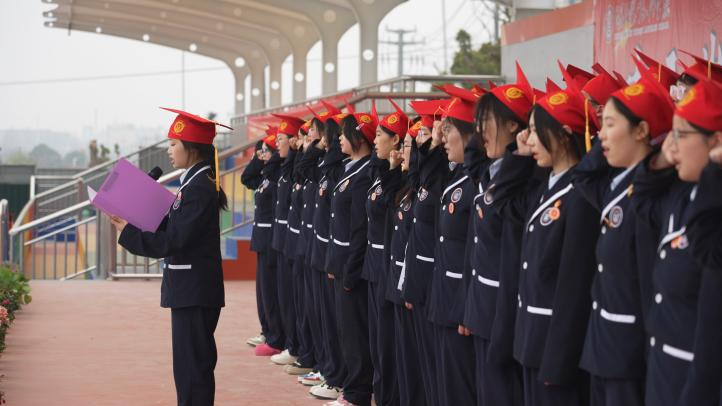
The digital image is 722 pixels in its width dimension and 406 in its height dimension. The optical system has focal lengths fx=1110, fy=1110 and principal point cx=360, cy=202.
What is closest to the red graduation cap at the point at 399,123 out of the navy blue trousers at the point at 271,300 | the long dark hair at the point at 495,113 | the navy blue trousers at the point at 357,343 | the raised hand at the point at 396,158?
the raised hand at the point at 396,158

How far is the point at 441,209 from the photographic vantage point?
462cm

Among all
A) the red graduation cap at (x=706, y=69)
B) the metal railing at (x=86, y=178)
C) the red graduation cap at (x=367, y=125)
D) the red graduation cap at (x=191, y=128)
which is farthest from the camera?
the metal railing at (x=86, y=178)

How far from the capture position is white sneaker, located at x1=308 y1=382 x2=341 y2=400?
6.41m

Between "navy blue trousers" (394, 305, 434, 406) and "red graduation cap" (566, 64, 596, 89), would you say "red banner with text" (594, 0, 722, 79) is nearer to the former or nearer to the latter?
"red graduation cap" (566, 64, 596, 89)

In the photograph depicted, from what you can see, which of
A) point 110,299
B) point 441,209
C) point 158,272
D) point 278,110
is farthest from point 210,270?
point 278,110

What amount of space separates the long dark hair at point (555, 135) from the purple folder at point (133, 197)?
2.04m

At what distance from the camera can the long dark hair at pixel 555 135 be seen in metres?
3.62

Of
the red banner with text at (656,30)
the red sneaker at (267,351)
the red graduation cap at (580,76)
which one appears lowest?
the red sneaker at (267,351)

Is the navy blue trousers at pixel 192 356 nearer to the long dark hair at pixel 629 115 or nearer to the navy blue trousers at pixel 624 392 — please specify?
the navy blue trousers at pixel 624 392

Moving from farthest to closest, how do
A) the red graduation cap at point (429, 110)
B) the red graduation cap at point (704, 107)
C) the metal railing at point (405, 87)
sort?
1. the metal railing at point (405, 87)
2. the red graduation cap at point (429, 110)
3. the red graduation cap at point (704, 107)

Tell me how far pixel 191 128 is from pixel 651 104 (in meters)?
2.53

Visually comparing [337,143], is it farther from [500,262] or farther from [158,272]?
[158,272]

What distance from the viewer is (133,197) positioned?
503 centimetres

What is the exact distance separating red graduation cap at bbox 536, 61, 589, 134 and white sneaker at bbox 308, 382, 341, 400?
319cm
